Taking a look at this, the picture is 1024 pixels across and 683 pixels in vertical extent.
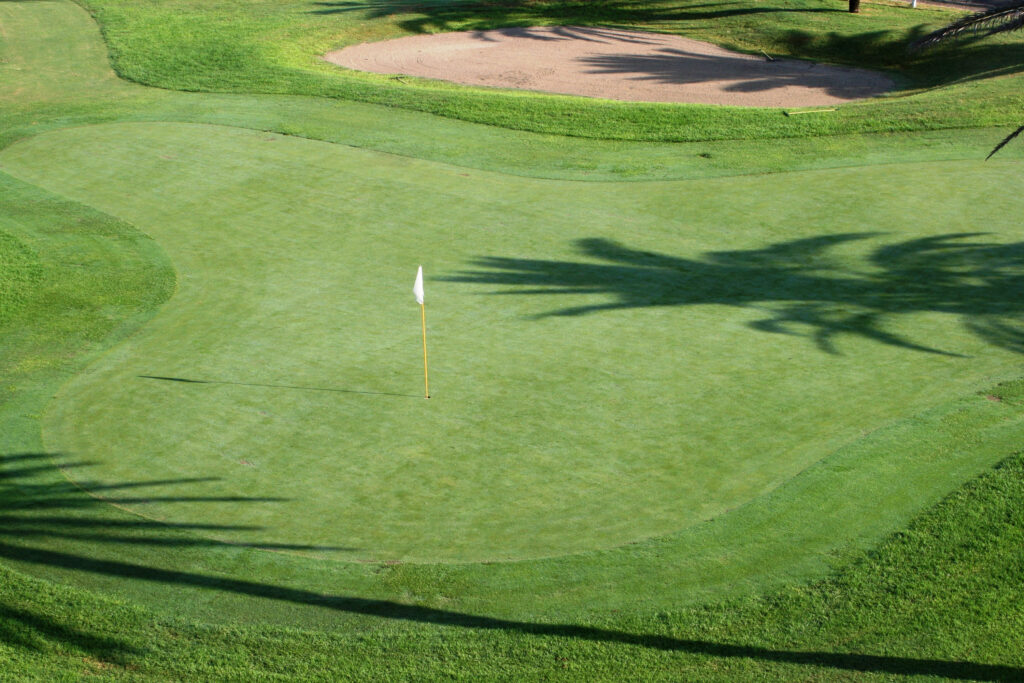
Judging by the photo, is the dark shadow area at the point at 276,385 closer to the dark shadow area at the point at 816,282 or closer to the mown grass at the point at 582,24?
the dark shadow area at the point at 816,282

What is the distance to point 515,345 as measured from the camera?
945 centimetres

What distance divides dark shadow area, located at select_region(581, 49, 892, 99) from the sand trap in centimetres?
2

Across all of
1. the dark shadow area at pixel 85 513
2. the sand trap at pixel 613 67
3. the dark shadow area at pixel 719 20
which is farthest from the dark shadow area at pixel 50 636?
the dark shadow area at pixel 719 20

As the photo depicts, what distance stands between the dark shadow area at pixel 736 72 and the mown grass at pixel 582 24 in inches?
39.4

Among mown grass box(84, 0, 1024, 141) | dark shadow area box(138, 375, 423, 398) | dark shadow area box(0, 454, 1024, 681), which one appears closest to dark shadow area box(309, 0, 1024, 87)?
mown grass box(84, 0, 1024, 141)

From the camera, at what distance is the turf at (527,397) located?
6.01m

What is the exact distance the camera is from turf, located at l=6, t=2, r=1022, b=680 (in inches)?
237

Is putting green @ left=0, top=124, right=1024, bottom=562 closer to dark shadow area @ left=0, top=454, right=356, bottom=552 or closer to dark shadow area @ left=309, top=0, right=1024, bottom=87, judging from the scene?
dark shadow area @ left=0, top=454, right=356, bottom=552

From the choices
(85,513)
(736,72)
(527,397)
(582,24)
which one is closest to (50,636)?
(85,513)

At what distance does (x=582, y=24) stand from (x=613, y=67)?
4452 mm

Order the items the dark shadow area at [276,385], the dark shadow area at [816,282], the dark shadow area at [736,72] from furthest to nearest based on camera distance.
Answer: the dark shadow area at [736,72], the dark shadow area at [816,282], the dark shadow area at [276,385]

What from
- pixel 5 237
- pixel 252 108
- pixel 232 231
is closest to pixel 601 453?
pixel 232 231

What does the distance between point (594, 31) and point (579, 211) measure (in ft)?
44.7

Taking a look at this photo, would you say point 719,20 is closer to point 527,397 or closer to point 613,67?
point 613,67
